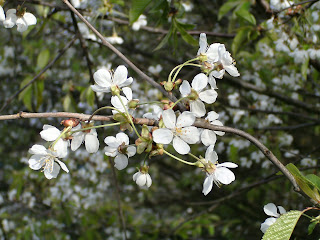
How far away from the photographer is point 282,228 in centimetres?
101

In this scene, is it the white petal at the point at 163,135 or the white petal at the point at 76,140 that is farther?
the white petal at the point at 76,140

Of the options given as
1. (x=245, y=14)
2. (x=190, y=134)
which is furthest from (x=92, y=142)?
(x=245, y=14)

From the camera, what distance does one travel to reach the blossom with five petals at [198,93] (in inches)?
42.7

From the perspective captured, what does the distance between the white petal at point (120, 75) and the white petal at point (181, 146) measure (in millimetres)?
262

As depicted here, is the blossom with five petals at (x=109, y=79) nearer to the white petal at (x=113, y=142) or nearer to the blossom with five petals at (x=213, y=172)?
the white petal at (x=113, y=142)

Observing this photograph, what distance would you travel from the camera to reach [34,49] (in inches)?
168

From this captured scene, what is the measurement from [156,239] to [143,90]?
1424mm

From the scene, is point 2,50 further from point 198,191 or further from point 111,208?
point 198,191

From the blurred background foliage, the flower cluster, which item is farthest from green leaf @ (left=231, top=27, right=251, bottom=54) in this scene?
the flower cluster

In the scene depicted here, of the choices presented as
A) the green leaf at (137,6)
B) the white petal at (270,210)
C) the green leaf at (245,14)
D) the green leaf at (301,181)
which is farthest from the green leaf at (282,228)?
the green leaf at (245,14)

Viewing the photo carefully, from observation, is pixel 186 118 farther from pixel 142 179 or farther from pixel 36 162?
pixel 36 162

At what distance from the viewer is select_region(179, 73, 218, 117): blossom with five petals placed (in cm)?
109

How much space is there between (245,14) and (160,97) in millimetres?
936

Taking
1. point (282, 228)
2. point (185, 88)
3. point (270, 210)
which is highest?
point (185, 88)
